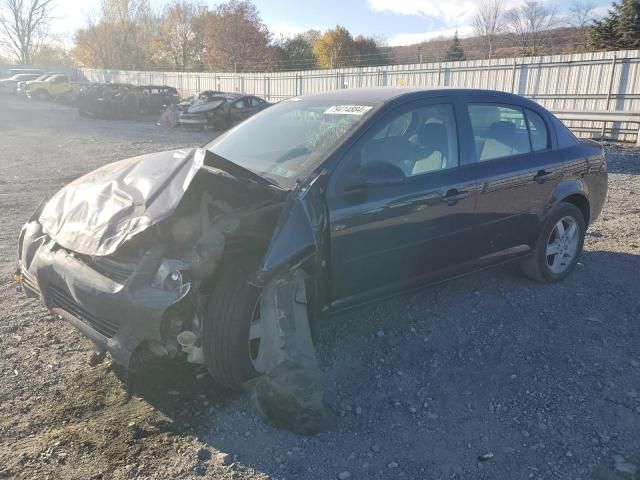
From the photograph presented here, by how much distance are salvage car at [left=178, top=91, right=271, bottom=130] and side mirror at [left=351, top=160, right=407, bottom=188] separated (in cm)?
1664

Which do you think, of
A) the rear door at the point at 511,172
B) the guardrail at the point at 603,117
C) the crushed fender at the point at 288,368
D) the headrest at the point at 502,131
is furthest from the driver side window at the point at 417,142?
the guardrail at the point at 603,117

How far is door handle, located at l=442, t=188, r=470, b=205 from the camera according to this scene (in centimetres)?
384

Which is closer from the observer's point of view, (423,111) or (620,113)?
(423,111)

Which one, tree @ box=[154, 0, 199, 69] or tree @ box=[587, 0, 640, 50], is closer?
tree @ box=[587, 0, 640, 50]

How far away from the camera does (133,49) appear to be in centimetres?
5869

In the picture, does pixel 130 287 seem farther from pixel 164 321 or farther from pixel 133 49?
pixel 133 49

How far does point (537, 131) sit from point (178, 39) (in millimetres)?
58677

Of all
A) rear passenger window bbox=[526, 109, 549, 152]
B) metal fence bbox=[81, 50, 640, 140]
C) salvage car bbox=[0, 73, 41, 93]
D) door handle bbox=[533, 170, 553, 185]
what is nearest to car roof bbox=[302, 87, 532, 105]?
rear passenger window bbox=[526, 109, 549, 152]

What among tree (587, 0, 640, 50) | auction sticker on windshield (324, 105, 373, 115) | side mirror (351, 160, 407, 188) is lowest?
side mirror (351, 160, 407, 188)

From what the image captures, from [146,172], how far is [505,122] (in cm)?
289

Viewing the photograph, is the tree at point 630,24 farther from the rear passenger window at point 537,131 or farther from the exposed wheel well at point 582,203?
the rear passenger window at point 537,131

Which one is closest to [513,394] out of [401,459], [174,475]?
[401,459]

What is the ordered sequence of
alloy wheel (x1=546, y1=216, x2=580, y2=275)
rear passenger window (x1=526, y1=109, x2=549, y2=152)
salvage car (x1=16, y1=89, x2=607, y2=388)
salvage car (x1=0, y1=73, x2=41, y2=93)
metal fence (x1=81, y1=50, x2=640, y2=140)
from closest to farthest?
salvage car (x1=16, y1=89, x2=607, y2=388), rear passenger window (x1=526, y1=109, x2=549, y2=152), alloy wheel (x1=546, y1=216, x2=580, y2=275), metal fence (x1=81, y1=50, x2=640, y2=140), salvage car (x1=0, y1=73, x2=41, y2=93)

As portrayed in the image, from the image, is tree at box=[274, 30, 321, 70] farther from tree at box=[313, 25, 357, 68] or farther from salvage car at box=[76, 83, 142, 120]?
salvage car at box=[76, 83, 142, 120]
